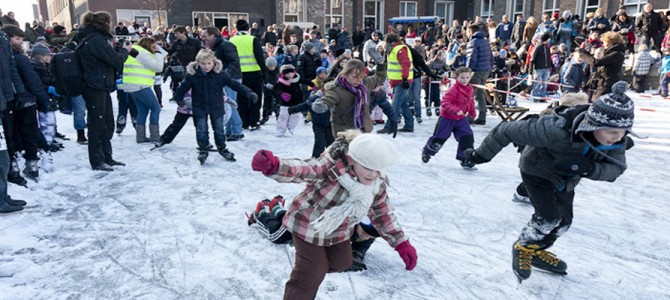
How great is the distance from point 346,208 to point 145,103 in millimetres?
5370

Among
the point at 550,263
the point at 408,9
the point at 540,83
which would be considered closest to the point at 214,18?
the point at 408,9

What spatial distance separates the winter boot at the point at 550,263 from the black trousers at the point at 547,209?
22 cm

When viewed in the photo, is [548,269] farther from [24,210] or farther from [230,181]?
[24,210]

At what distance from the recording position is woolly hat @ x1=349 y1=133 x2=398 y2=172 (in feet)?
7.22

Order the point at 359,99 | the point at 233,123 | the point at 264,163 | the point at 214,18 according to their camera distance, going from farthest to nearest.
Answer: the point at 214,18, the point at 233,123, the point at 359,99, the point at 264,163

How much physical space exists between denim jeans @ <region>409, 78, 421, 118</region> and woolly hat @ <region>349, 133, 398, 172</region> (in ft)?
21.4

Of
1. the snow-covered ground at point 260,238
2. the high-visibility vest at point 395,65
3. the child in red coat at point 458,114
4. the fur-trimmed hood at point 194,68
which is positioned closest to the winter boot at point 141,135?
the snow-covered ground at point 260,238

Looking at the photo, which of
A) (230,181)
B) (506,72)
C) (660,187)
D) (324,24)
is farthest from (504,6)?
(230,181)

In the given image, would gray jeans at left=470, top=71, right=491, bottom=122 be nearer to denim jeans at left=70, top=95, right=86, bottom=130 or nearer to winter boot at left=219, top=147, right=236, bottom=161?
winter boot at left=219, top=147, right=236, bottom=161

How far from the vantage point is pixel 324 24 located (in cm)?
2762


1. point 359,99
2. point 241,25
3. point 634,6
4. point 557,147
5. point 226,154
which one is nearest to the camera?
point 557,147

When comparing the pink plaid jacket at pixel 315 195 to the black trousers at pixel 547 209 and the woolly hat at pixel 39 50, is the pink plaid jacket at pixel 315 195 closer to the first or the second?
the black trousers at pixel 547 209

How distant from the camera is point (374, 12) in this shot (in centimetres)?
2872

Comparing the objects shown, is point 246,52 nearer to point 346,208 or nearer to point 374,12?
point 346,208
